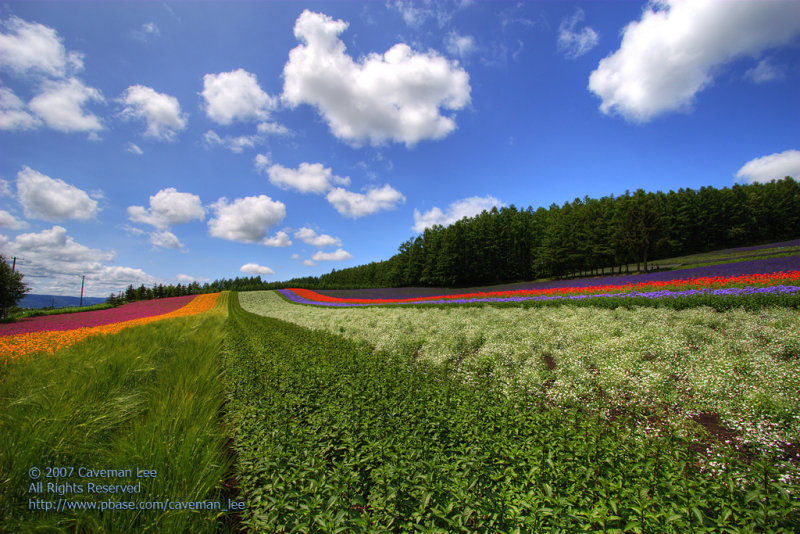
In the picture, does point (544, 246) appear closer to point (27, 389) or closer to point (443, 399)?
point (443, 399)

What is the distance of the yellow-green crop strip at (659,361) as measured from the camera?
3859 mm

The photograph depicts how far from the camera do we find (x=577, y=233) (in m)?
43.8

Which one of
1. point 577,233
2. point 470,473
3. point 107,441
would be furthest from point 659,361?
point 577,233

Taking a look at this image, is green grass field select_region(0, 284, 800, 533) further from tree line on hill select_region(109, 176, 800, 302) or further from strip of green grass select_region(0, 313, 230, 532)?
tree line on hill select_region(109, 176, 800, 302)

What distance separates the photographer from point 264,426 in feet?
11.5

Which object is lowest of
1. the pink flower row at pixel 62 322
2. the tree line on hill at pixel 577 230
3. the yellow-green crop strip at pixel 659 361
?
the yellow-green crop strip at pixel 659 361

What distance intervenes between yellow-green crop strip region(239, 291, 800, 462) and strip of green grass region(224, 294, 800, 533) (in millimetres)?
989

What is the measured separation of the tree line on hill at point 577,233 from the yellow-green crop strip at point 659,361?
40907mm

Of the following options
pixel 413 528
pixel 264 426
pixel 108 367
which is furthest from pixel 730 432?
pixel 108 367

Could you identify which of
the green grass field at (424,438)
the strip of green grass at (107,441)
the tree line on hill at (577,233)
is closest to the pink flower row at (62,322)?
the strip of green grass at (107,441)

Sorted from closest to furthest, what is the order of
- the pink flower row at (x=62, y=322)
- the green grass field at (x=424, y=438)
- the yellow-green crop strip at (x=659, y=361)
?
the green grass field at (x=424, y=438) → the yellow-green crop strip at (x=659, y=361) → the pink flower row at (x=62, y=322)

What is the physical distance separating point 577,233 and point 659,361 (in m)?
44.7

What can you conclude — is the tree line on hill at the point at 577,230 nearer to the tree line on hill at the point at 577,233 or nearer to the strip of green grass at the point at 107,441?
the tree line on hill at the point at 577,233

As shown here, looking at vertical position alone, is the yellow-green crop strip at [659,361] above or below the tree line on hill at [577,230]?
below
